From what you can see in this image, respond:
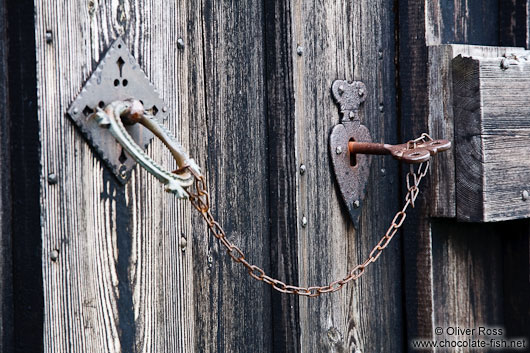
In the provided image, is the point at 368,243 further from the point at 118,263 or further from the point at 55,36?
the point at 55,36

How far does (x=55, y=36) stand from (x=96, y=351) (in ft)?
1.60

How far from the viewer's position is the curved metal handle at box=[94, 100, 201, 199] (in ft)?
3.49

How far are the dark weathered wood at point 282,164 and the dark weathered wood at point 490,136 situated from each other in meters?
0.43

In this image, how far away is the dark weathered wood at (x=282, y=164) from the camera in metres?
1.43

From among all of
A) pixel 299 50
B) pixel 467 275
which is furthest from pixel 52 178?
pixel 467 275

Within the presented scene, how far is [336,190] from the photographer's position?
1.54m

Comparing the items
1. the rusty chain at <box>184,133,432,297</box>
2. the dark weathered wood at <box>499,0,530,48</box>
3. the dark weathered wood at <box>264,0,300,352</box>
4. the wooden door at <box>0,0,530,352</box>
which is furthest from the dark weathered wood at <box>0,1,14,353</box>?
the dark weathered wood at <box>499,0,530,48</box>

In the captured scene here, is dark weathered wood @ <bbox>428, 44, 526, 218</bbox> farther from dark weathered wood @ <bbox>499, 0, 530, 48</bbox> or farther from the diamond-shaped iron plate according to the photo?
the diamond-shaped iron plate

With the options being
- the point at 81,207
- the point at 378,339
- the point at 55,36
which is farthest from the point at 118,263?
the point at 378,339

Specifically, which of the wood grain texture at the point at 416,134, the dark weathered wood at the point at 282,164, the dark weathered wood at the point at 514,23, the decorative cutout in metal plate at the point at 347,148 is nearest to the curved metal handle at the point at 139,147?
the dark weathered wood at the point at 282,164

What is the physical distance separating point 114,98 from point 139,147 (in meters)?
0.09

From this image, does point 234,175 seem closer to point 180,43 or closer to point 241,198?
point 241,198

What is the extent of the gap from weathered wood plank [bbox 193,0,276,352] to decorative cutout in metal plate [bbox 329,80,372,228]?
0.16 m

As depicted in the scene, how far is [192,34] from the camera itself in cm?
133
